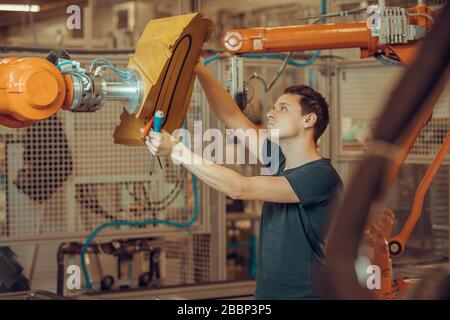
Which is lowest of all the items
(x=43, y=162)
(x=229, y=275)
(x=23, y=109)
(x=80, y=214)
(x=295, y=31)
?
(x=229, y=275)

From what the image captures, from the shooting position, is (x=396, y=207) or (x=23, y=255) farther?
(x=396, y=207)

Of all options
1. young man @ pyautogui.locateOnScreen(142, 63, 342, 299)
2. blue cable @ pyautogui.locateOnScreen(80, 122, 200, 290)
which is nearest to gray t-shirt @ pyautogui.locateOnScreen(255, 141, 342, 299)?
young man @ pyautogui.locateOnScreen(142, 63, 342, 299)

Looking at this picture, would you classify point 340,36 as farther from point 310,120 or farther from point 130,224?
point 130,224

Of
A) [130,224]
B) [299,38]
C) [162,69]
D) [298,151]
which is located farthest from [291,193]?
[130,224]

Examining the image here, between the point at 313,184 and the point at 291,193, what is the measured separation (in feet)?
0.31

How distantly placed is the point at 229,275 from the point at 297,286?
12.8 feet

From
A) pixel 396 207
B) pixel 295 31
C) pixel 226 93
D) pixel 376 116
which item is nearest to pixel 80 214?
pixel 226 93

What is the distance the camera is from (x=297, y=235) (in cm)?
280

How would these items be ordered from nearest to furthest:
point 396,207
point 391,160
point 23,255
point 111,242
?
point 391,160
point 111,242
point 23,255
point 396,207

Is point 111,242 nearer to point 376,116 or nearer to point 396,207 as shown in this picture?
point 396,207

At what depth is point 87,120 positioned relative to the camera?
430 centimetres

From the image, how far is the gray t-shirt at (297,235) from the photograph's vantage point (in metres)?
2.76

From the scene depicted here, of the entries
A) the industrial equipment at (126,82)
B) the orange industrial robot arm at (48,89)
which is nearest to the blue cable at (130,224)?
the industrial equipment at (126,82)

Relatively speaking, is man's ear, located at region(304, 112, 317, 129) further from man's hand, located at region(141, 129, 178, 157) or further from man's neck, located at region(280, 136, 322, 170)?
man's hand, located at region(141, 129, 178, 157)
